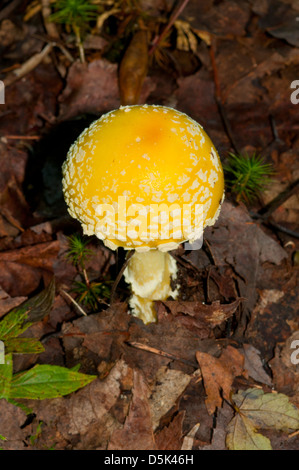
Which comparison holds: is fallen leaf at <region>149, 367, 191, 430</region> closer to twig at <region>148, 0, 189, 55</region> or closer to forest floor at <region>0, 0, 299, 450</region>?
forest floor at <region>0, 0, 299, 450</region>

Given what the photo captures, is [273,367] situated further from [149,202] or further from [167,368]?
[149,202]

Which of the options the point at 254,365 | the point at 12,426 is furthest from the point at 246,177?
the point at 12,426

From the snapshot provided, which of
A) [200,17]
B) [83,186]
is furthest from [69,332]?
[200,17]

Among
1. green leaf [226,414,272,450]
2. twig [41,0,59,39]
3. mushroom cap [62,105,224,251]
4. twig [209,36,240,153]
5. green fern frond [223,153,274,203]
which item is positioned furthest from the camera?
twig [41,0,59,39]

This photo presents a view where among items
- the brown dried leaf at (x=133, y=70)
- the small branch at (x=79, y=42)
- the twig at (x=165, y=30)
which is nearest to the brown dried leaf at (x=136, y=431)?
the brown dried leaf at (x=133, y=70)

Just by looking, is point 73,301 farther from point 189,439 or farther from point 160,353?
point 189,439

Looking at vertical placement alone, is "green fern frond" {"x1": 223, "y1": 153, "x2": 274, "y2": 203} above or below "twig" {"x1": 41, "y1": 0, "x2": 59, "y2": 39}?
below

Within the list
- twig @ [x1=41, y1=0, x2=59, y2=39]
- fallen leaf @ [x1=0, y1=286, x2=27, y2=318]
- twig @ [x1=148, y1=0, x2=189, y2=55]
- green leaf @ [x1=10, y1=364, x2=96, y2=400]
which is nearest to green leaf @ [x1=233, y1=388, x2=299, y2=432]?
green leaf @ [x1=10, y1=364, x2=96, y2=400]
